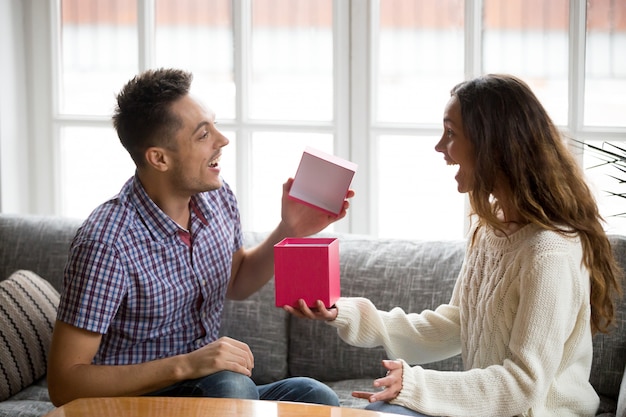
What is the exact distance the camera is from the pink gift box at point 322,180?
2.34 metres

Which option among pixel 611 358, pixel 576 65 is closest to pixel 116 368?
pixel 611 358

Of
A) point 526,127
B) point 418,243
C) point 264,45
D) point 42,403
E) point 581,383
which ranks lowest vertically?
point 42,403

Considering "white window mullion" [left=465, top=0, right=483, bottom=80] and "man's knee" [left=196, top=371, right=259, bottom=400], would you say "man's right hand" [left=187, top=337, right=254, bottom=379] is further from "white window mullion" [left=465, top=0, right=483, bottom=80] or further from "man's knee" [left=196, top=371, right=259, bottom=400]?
"white window mullion" [left=465, top=0, right=483, bottom=80]

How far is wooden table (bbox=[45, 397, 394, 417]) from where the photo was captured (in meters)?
1.77

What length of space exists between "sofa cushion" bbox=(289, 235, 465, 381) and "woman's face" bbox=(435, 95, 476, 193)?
58cm

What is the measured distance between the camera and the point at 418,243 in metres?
2.81

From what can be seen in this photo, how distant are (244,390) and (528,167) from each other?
2.63 feet

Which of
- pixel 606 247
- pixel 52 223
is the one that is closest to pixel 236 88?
pixel 52 223

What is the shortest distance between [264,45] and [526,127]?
1462mm

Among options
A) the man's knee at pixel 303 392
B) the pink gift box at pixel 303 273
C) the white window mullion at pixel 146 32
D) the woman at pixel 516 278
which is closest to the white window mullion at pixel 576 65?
the woman at pixel 516 278

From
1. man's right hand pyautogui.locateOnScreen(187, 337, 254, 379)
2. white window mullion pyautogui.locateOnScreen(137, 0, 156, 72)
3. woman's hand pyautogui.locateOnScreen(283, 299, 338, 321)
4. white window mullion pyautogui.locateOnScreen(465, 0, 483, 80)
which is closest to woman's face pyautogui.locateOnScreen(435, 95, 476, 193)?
woman's hand pyautogui.locateOnScreen(283, 299, 338, 321)

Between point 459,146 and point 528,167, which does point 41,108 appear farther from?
point 528,167

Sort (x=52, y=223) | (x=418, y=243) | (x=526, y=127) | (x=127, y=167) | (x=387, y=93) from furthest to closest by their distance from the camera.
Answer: (x=127, y=167) < (x=387, y=93) < (x=52, y=223) < (x=418, y=243) < (x=526, y=127)

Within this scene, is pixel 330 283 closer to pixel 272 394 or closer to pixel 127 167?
pixel 272 394
